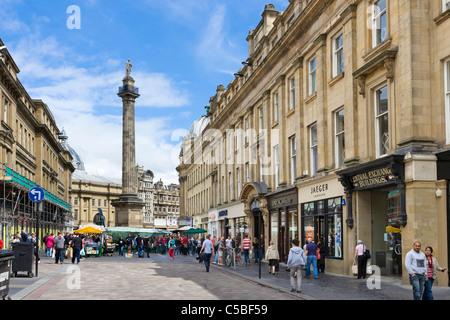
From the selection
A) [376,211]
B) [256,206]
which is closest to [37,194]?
[376,211]

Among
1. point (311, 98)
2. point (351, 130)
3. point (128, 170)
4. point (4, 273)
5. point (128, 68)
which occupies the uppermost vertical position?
point (128, 68)

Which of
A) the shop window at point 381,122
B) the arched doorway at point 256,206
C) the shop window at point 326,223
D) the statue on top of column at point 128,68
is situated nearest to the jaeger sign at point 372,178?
the shop window at point 381,122

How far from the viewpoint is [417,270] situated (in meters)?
12.7

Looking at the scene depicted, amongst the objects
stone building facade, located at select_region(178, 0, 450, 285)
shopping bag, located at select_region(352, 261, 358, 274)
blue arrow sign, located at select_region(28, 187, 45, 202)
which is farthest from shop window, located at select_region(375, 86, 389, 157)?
blue arrow sign, located at select_region(28, 187, 45, 202)

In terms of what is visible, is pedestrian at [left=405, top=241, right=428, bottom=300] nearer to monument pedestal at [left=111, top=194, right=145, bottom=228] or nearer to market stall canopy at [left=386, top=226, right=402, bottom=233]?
market stall canopy at [left=386, top=226, right=402, bottom=233]

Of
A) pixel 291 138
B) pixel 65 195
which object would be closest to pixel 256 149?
pixel 291 138

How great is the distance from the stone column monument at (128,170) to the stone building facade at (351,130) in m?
20.9

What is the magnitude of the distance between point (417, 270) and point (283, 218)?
2095cm

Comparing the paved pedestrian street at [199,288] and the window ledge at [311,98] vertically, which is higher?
the window ledge at [311,98]

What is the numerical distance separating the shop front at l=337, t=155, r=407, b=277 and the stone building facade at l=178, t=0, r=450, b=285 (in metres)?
0.04

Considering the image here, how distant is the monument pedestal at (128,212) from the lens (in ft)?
197

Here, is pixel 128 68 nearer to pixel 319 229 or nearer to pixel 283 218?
pixel 283 218

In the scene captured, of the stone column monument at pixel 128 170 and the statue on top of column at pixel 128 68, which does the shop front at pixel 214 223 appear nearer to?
the stone column monument at pixel 128 170
